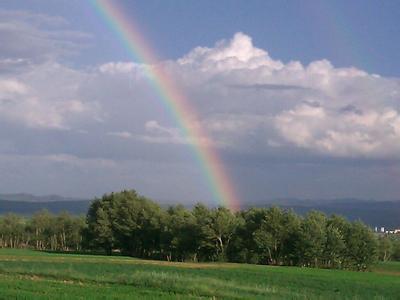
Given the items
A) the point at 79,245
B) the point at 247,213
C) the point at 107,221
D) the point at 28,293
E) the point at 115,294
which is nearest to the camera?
the point at 28,293

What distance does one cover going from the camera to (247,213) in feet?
350

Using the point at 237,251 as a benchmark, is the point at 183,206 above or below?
above

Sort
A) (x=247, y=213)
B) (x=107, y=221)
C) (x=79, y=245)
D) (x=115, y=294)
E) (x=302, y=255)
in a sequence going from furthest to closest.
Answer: (x=79, y=245) → (x=107, y=221) → (x=247, y=213) → (x=302, y=255) → (x=115, y=294)

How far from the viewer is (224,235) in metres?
104

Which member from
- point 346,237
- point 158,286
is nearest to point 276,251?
point 346,237

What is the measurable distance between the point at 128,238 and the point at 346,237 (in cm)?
4021

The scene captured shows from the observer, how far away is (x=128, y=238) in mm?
117250

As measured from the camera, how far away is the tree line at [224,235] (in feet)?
322

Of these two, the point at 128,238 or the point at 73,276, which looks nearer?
the point at 73,276

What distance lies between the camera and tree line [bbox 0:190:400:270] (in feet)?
322

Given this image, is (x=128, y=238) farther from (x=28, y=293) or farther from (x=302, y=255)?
(x=28, y=293)

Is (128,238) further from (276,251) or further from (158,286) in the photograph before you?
(158,286)

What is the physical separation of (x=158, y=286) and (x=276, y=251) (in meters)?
66.3

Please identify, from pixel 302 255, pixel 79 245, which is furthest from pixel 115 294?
pixel 79 245
